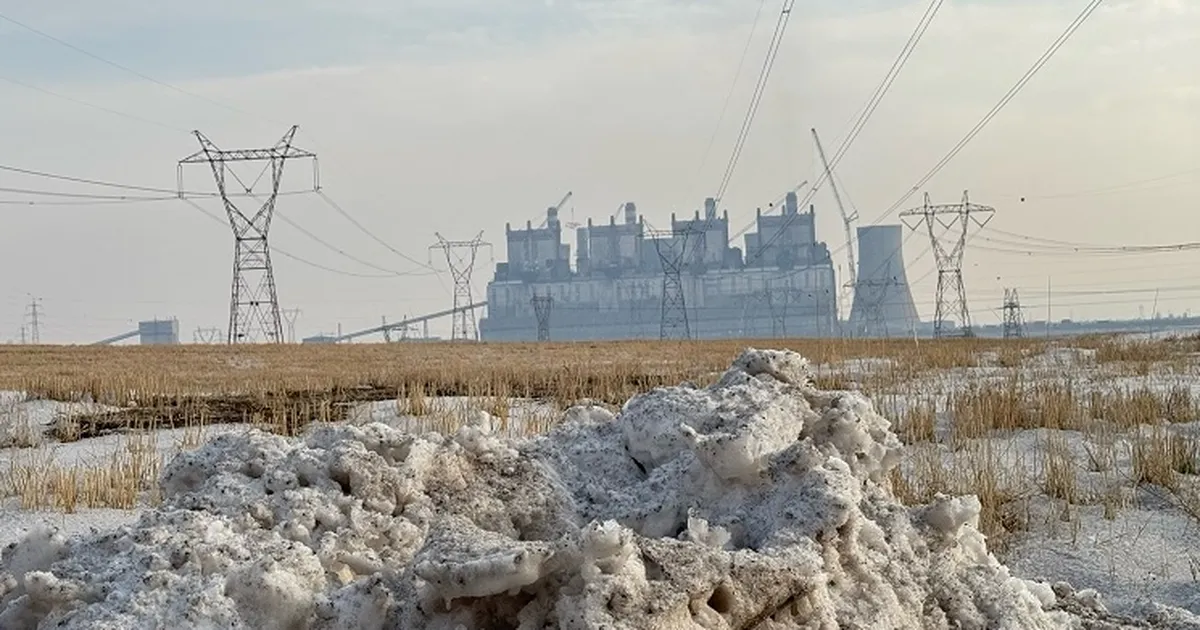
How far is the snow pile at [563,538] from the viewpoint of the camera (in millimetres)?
2332

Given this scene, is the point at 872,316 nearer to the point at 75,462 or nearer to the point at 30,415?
the point at 30,415

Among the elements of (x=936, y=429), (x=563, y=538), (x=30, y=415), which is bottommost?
(x=936, y=429)

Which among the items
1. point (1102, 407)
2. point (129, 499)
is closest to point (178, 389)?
point (129, 499)

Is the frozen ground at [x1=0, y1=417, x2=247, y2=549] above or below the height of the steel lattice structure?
below

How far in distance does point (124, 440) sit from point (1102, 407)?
7140mm

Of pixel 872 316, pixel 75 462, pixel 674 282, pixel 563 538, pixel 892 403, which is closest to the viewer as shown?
pixel 563 538

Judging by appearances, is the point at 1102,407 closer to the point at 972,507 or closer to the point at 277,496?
the point at 972,507

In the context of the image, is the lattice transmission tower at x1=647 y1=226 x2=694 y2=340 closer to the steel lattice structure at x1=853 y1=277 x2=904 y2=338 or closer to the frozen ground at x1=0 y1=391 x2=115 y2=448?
the steel lattice structure at x1=853 y1=277 x2=904 y2=338

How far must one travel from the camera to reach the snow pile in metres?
2.33

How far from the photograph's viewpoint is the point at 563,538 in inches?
92.5


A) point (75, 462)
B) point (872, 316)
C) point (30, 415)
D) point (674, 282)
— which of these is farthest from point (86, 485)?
point (674, 282)

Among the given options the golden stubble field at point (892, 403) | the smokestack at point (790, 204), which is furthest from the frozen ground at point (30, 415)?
the smokestack at point (790, 204)

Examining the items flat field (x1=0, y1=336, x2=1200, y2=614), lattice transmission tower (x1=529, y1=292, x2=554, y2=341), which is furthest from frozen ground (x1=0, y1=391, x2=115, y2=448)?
lattice transmission tower (x1=529, y1=292, x2=554, y2=341)

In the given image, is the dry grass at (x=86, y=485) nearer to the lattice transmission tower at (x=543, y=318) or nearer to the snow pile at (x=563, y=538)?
the snow pile at (x=563, y=538)
